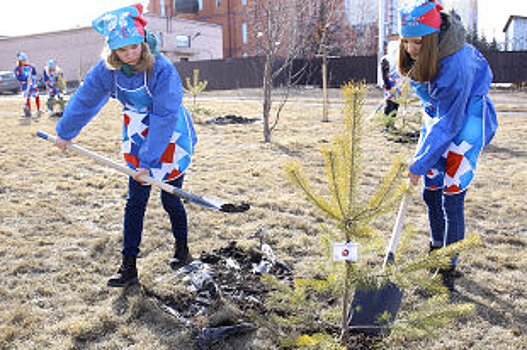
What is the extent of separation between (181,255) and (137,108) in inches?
45.2

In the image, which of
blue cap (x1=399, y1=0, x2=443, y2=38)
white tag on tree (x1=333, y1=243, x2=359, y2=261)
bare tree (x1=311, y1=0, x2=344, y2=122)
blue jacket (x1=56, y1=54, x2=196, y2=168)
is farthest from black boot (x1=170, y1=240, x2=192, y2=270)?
bare tree (x1=311, y1=0, x2=344, y2=122)

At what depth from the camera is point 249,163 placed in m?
6.75

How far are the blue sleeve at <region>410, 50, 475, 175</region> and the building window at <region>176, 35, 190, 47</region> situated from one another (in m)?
35.1

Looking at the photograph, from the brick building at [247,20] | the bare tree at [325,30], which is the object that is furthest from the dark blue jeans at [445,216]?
the brick building at [247,20]

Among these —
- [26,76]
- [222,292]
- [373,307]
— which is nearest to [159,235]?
[222,292]

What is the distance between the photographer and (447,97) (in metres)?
2.49

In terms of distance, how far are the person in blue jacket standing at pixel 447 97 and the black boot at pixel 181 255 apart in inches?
71.3

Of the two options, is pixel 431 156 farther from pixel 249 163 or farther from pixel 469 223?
pixel 249 163

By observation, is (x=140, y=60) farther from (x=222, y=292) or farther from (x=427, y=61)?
(x=427, y=61)

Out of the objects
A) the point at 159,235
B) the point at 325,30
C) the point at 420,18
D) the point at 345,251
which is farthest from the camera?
the point at 325,30

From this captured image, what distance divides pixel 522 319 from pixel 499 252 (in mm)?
952

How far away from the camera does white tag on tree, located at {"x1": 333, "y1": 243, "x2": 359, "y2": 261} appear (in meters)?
1.99

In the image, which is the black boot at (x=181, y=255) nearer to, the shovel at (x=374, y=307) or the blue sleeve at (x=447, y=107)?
the shovel at (x=374, y=307)

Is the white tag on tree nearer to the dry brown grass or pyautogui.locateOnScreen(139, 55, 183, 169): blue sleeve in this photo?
the dry brown grass
